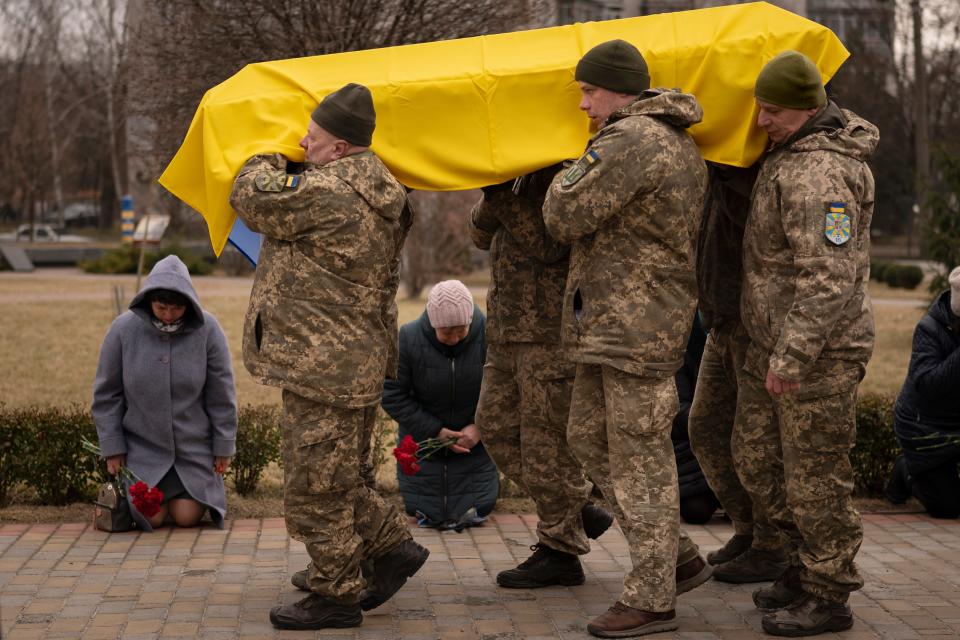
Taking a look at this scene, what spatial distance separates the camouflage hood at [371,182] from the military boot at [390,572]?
1.39m

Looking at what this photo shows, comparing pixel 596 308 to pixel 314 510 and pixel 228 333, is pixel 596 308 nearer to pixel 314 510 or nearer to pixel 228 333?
pixel 314 510

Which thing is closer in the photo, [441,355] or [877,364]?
[441,355]

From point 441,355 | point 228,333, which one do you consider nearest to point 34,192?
point 228,333

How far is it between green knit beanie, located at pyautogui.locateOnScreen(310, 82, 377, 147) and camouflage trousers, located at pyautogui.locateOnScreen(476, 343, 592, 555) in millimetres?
1236

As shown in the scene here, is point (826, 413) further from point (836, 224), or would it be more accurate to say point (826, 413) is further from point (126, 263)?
point (126, 263)

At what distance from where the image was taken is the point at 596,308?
4.80 meters

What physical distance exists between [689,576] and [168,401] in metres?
2.94

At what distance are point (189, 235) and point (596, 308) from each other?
4095cm

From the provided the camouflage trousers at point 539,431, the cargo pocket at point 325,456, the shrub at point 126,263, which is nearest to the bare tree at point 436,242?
the shrub at point 126,263

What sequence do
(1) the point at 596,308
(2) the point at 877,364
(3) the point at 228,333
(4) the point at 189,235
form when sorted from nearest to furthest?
(1) the point at 596,308, (2) the point at 877,364, (3) the point at 228,333, (4) the point at 189,235

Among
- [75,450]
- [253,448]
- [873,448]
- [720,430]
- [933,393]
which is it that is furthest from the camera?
[873,448]

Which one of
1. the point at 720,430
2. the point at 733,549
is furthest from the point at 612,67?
the point at 733,549

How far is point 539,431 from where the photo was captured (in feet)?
17.9

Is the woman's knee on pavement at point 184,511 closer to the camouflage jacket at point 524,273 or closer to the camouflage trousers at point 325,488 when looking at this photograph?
the camouflage trousers at point 325,488
